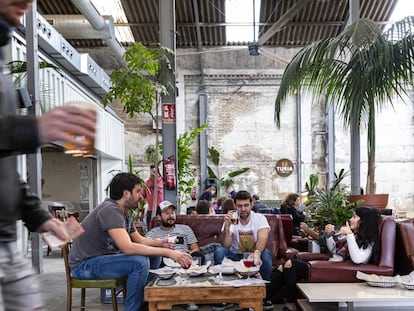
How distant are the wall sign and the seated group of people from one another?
9.19 meters

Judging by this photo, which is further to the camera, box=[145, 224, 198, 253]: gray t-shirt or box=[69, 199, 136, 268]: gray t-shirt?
box=[145, 224, 198, 253]: gray t-shirt

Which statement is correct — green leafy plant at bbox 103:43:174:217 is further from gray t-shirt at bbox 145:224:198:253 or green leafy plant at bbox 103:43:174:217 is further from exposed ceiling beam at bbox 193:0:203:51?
exposed ceiling beam at bbox 193:0:203:51

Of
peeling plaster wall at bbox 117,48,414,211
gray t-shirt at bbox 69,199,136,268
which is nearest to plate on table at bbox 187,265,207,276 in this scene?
gray t-shirt at bbox 69,199,136,268

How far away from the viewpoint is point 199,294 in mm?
3508

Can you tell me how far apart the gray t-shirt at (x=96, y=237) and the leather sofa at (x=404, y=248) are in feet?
7.77

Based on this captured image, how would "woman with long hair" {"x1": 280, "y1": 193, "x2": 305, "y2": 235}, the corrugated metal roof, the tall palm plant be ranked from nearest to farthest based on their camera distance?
the tall palm plant < "woman with long hair" {"x1": 280, "y1": 193, "x2": 305, "y2": 235} < the corrugated metal roof

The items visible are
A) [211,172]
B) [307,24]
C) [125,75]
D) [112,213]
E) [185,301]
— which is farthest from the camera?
[211,172]

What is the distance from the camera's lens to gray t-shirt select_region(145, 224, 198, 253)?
4992 millimetres

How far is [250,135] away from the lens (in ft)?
46.2

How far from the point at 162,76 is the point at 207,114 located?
7.82m

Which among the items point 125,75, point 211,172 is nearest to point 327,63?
point 125,75

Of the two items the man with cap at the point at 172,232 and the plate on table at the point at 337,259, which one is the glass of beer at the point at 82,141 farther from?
the man with cap at the point at 172,232

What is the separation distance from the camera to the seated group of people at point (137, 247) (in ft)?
12.3

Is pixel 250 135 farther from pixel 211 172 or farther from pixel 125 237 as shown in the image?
pixel 125 237
